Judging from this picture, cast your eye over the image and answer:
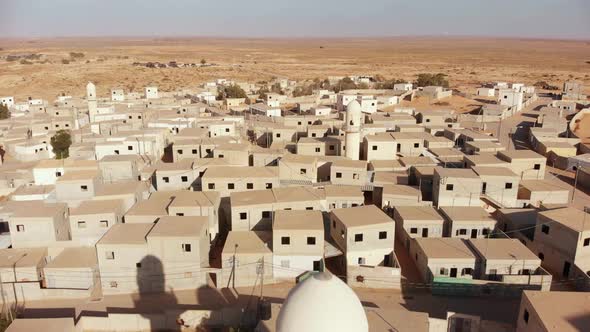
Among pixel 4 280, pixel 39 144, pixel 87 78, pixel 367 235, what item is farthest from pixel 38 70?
pixel 367 235

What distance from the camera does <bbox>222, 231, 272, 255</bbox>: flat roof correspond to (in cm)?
2128

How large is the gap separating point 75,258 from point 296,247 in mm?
10542

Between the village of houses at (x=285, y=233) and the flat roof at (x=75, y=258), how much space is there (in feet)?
0.31

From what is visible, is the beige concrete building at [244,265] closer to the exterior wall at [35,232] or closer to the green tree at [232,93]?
the exterior wall at [35,232]

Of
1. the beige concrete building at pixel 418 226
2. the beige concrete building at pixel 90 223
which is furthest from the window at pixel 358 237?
the beige concrete building at pixel 90 223

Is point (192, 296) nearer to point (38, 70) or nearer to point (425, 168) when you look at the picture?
point (425, 168)

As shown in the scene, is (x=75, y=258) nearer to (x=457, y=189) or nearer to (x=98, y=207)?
(x=98, y=207)

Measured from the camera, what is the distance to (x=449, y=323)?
56.5 ft

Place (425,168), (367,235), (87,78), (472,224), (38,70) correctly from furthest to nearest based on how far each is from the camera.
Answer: (38,70)
(87,78)
(425,168)
(472,224)
(367,235)

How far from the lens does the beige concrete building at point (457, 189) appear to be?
2652cm

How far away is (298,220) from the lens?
2233 centimetres

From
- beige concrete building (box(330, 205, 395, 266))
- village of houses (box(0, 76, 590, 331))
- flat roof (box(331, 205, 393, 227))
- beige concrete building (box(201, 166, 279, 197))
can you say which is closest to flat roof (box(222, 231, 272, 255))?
village of houses (box(0, 76, 590, 331))

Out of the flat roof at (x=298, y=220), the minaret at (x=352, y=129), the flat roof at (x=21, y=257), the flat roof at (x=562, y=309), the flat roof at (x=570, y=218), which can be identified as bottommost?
the flat roof at (x=21, y=257)

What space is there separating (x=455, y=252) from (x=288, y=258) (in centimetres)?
768
